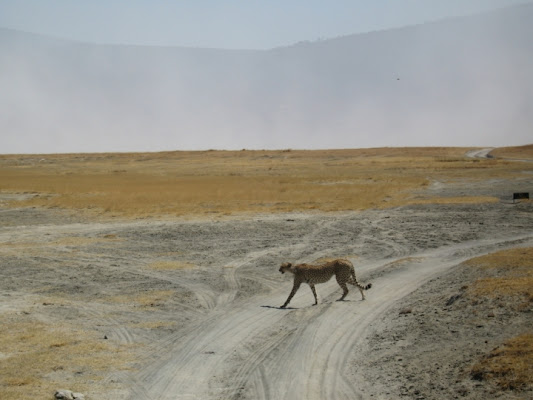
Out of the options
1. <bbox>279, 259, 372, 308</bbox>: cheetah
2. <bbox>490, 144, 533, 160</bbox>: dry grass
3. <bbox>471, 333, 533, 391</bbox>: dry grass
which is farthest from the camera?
<bbox>490, 144, 533, 160</bbox>: dry grass

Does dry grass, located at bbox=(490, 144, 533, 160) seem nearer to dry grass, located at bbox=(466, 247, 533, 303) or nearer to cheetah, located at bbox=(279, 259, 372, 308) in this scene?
dry grass, located at bbox=(466, 247, 533, 303)

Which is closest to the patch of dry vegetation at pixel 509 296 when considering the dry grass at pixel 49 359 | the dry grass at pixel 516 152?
the dry grass at pixel 49 359

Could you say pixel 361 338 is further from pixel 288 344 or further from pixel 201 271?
pixel 201 271

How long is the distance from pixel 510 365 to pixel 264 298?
424 inches

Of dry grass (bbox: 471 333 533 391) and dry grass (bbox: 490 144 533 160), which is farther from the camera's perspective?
dry grass (bbox: 490 144 533 160)

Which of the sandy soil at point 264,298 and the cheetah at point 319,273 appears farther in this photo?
the cheetah at point 319,273

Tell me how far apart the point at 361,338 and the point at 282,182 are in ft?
168

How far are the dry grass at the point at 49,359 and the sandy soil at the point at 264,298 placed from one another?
556 millimetres

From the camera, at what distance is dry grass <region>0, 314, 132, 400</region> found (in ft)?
46.1

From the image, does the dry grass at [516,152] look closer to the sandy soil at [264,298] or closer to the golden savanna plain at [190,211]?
the golden savanna plain at [190,211]

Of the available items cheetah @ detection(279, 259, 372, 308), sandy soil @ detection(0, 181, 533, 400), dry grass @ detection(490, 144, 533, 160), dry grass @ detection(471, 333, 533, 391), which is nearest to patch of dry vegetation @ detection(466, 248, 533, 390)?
dry grass @ detection(471, 333, 533, 391)

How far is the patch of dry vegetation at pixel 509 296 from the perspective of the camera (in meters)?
12.1

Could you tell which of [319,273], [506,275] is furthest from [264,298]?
[506,275]

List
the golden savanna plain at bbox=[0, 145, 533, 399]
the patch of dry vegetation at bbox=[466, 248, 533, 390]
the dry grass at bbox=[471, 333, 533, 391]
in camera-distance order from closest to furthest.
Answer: the dry grass at bbox=[471, 333, 533, 391]
the patch of dry vegetation at bbox=[466, 248, 533, 390]
the golden savanna plain at bbox=[0, 145, 533, 399]
